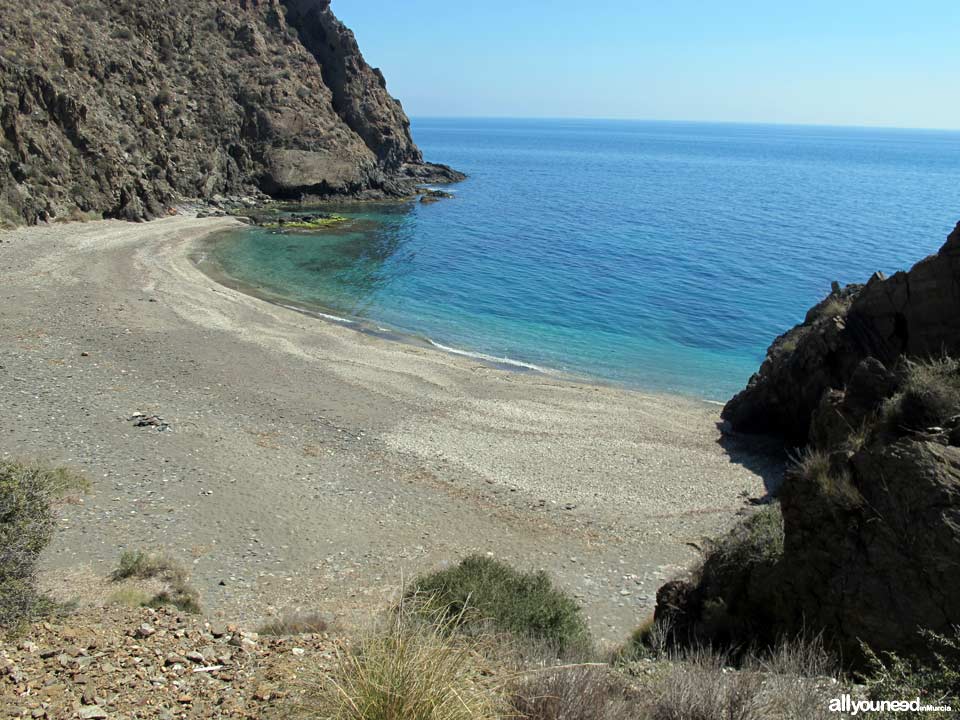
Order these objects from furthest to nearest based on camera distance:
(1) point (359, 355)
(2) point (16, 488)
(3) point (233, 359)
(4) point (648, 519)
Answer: (1) point (359, 355), (3) point (233, 359), (4) point (648, 519), (2) point (16, 488)

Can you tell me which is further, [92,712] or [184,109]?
[184,109]

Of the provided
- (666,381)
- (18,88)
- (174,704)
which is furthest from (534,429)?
(18,88)

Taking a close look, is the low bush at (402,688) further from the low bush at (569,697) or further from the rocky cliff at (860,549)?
the rocky cliff at (860,549)

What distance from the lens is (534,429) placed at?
19.3 metres

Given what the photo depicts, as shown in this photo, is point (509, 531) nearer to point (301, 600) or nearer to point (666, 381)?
point (301, 600)

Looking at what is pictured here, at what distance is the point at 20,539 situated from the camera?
24.1ft

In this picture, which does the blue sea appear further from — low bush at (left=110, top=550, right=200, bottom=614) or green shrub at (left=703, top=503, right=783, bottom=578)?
low bush at (left=110, top=550, right=200, bottom=614)

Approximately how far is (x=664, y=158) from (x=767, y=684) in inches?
5748

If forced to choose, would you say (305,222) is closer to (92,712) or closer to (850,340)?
(850,340)

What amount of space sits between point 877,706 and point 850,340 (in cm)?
1328

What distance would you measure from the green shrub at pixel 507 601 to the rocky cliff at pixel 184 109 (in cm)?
3741

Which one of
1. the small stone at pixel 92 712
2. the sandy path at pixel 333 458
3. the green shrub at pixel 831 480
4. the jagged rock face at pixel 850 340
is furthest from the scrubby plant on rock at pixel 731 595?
the jagged rock face at pixel 850 340

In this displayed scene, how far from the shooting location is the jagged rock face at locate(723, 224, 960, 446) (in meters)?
14.0

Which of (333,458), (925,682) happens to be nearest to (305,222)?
(333,458)
